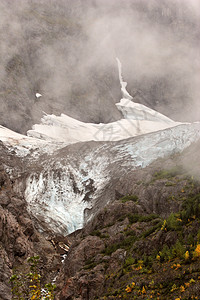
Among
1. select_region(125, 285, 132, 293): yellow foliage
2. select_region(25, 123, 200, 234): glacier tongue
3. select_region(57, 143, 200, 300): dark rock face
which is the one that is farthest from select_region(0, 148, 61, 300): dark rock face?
select_region(125, 285, 132, 293): yellow foliage

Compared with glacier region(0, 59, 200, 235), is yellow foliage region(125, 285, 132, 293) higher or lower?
lower

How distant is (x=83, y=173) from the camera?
131ft

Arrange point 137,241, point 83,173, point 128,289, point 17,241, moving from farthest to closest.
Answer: point 83,173 < point 17,241 < point 137,241 < point 128,289

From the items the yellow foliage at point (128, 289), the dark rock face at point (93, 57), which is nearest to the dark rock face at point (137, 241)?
the yellow foliage at point (128, 289)

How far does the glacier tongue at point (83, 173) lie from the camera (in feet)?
116

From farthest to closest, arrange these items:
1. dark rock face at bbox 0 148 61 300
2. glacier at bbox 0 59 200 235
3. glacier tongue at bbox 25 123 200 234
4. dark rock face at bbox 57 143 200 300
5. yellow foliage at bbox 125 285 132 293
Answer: glacier tongue at bbox 25 123 200 234, glacier at bbox 0 59 200 235, dark rock face at bbox 0 148 61 300, dark rock face at bbox 57 143 200 300, yellow foliage at bbox 125 285 132 293

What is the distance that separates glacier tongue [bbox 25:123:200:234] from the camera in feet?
116

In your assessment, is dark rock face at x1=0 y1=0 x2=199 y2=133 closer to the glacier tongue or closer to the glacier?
the glacier

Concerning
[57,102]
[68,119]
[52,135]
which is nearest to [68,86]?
[57,102]

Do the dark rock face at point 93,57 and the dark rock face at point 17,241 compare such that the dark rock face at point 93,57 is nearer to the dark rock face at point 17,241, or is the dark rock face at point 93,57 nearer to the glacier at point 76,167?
the glacier at point 76,167

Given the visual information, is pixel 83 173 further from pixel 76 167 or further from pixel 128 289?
pixel 128 289

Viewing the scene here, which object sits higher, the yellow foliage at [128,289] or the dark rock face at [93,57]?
the dark rock face at [93,57]

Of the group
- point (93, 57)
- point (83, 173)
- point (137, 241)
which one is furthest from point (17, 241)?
point (93, 57)

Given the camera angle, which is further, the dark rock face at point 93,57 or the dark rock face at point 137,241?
the dark rock face at point 93,57
